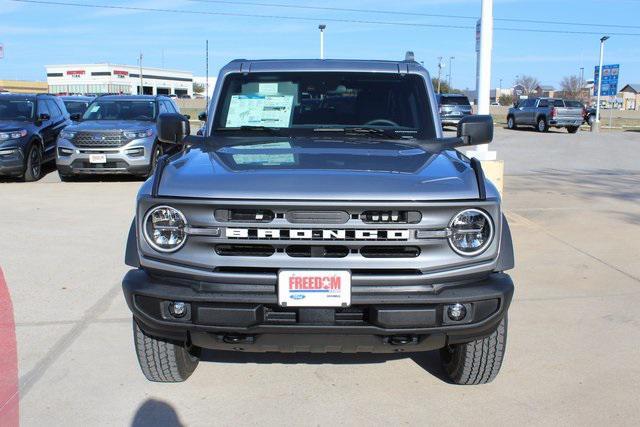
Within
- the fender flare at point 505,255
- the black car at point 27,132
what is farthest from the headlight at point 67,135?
the fender flare at point 505,255

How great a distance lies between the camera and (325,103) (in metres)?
4.73

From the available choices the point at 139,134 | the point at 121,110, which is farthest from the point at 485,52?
the point at 121,110

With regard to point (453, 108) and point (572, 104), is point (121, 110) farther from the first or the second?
point (572, 104)

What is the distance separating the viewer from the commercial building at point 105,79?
110 m

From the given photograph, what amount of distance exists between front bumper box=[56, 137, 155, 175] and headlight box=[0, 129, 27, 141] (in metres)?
0.81

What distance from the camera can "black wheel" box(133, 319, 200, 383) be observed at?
3789mm

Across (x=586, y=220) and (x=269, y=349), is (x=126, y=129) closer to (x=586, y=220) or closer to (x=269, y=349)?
(x=586, y=220)

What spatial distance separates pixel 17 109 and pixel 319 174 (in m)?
12.4

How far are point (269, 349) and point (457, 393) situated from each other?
1231mm

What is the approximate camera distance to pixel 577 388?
3984 mm

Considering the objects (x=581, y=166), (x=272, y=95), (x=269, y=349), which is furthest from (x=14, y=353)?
(x=581, y=166)

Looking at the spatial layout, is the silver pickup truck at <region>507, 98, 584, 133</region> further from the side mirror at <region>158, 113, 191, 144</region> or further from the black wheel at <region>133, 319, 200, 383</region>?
the black wheel at <region>133, 319, 200, 383</region>

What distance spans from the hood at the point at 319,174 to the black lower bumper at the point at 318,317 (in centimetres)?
45

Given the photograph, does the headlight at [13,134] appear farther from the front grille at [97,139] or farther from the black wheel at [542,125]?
the black wheel at [542,125]
